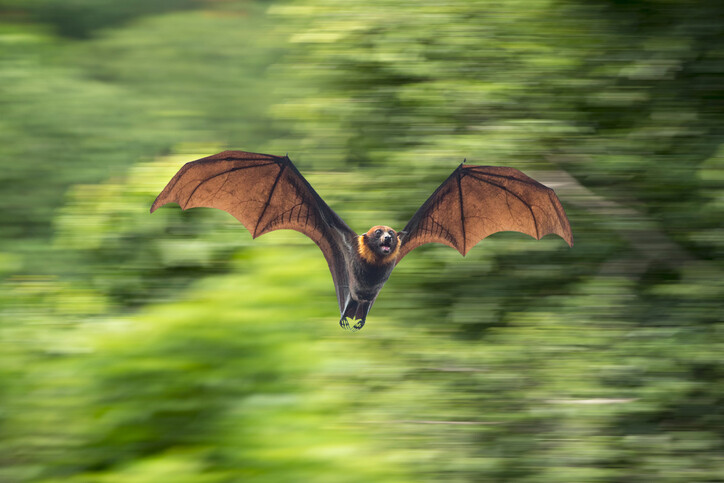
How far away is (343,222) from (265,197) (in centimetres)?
21

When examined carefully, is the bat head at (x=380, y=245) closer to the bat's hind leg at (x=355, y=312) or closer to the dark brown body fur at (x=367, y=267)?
the dark brown body fur at (x=367, y=267)

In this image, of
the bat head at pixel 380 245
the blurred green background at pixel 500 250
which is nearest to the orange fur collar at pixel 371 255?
the bat head at pixel 380 245

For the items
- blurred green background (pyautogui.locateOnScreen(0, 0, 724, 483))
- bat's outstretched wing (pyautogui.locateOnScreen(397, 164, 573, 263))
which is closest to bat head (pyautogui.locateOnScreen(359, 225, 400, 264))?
bat's outstretched wing (pyautogui.locateOnScreen(397, 164, 573, 263))

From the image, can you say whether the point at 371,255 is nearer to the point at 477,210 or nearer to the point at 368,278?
the point at 368,278

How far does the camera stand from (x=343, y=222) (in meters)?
1.46

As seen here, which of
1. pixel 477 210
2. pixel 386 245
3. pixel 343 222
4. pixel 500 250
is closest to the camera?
pixel 386 245

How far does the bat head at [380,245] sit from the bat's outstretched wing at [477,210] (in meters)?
0.20

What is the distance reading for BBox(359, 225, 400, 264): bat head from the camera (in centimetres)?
127

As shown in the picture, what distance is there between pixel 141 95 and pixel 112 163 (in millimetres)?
628

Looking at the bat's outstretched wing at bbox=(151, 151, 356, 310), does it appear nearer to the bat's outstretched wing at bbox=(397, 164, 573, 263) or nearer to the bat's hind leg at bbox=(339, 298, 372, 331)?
the bat's hind leg at bbox=(339, 298, 372, 331)

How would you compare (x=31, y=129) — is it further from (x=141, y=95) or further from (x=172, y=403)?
(x=172, y=403)

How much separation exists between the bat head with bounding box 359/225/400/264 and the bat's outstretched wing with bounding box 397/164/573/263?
0.20m

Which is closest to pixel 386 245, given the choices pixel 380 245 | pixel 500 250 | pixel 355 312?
pixel 380 245

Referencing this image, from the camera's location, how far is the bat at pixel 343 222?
133cm
